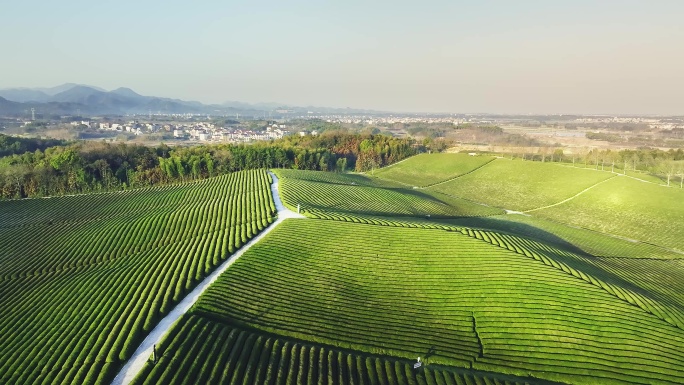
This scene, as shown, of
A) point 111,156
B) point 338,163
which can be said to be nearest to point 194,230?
point 111,156

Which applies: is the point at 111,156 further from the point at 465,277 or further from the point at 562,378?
the point at 562,378

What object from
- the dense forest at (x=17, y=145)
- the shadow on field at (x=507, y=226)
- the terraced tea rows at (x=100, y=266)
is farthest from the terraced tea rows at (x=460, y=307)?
the dense forest at (x=17, y=145)

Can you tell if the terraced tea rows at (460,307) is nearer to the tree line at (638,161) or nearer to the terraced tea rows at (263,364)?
the terraced tea rows at (263,364)

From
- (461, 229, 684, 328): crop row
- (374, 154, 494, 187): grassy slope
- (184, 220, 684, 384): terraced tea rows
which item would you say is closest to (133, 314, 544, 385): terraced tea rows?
(184, 220, 684, 384): terraced tea rows

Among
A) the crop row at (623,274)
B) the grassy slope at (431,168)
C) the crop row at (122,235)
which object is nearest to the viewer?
the crop row at (623,274)

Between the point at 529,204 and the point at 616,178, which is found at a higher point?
the point at 616,178

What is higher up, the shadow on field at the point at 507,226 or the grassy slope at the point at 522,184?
the grassy slope at the point at 522,184
